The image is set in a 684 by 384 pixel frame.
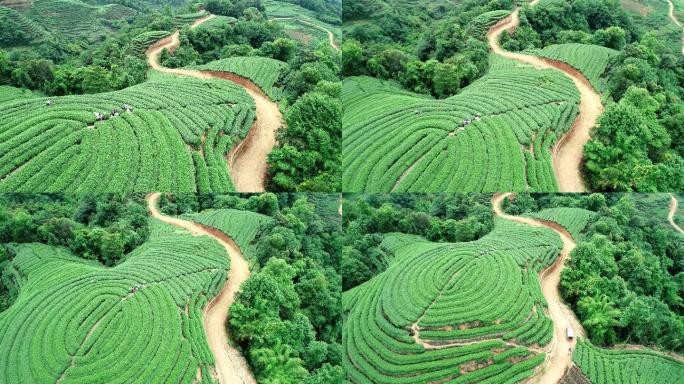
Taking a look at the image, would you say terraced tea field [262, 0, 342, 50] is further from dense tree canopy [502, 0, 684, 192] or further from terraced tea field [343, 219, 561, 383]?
terraced tea field [343, 219, 561, 383]

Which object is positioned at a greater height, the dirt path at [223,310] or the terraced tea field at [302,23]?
the terraced tea field at [302,23]

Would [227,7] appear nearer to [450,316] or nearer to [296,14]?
[296,14]

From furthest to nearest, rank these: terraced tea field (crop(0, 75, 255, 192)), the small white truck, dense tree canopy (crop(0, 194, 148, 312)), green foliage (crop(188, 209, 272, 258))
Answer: green foliage (crop(188, 209, 272, 258)) → dense tree canopy (crop(0, 194, 148, 312)) → the small white truck → terraced tea field (crop(0, 75, 255, 192))

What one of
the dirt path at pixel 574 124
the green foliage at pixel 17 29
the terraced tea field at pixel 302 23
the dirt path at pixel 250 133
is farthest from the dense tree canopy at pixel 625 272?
the green foliage at pixel 17 29

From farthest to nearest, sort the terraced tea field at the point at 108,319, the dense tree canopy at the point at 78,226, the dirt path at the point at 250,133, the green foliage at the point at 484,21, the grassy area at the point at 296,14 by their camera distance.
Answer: the grassy area at the point at 296,14
the green foliage at the point at 484,21
the dense tree canopy at the point at 78,226
the dirt path at the point at 250,133
the terraced tea field at the point at 108,319

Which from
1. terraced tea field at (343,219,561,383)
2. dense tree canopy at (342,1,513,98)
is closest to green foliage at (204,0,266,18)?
dense tree canopy at (342,1,513,98)

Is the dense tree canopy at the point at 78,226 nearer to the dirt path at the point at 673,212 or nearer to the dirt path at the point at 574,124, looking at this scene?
the dirt path at the point at 574,124

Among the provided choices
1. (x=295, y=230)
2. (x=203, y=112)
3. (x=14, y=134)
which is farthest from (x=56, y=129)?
(x=295, y=230)

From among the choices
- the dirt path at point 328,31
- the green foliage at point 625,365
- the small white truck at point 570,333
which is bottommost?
the green foliage at point 625,365
